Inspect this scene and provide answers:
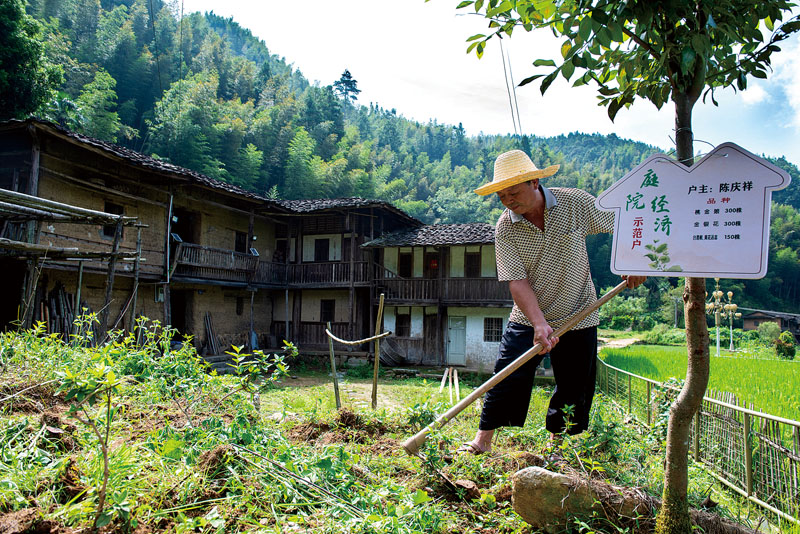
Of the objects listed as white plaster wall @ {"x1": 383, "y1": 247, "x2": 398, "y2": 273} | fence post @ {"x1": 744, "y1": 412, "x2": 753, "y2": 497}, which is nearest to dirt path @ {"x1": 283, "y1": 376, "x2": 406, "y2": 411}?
white plaster wall @ {"x1": 383, "y1": 247, "x2": 398, "y2": 273}

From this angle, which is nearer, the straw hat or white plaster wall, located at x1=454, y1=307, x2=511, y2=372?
the straw hat

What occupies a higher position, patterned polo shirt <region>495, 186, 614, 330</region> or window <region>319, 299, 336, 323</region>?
A: patterned polo shirt <region>495, 186, 614, 330</region>

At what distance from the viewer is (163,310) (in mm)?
13828

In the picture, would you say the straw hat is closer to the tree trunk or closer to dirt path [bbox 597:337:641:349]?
the tree trunk

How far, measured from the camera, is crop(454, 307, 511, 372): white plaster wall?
53.7ft

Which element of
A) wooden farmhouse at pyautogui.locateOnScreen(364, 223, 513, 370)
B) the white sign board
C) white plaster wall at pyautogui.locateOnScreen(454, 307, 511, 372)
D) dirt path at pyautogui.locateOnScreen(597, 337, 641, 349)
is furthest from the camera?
dirt path at pyautogui.locateOnScreen(597, 337, 641, 349)

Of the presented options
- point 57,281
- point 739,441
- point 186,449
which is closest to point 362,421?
point 186,449

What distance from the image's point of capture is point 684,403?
6.46 ft

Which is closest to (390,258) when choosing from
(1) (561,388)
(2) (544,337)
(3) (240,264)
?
(3) (240,264)

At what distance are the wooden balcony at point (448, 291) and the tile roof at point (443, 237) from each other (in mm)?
1343

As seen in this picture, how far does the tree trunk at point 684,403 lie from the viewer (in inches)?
76.6

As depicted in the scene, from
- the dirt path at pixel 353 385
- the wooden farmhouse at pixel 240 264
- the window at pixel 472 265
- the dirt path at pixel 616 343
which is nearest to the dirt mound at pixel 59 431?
the dirt path at pixel 353 385

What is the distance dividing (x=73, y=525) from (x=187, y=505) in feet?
1.36

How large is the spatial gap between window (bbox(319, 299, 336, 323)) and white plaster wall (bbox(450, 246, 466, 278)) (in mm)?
4839
